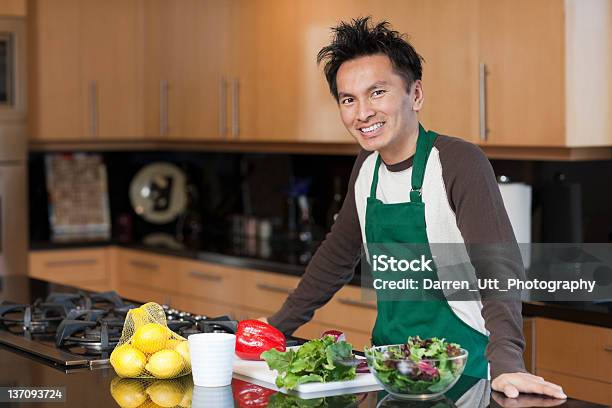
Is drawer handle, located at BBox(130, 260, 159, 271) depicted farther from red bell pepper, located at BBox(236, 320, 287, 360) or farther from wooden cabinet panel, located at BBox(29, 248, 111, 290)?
red bell pepper, located at BBox(236, 320, 287, 360)

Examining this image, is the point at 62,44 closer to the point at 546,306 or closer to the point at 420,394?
the point at 546,306

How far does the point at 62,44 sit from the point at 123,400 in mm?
3859

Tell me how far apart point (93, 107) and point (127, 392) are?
3789 mm

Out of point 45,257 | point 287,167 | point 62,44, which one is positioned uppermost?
point 62,44

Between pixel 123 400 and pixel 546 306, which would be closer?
pixel 123 400

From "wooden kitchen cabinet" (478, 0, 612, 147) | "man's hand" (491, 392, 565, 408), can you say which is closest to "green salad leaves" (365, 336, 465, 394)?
"man's hand" (491, 392, 565, 408)

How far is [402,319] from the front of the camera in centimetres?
252

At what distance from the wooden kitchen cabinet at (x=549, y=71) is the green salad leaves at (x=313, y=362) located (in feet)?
6.13

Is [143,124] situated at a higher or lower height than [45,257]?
higher

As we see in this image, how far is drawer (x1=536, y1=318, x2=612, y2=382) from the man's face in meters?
1.20

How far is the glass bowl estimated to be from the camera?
1.77 metres

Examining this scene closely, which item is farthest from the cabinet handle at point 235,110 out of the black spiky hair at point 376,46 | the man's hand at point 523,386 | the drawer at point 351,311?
the man's hand at point 523,386

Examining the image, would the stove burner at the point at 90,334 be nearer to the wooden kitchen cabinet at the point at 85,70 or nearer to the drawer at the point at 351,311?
the drawer at the point at 351,311

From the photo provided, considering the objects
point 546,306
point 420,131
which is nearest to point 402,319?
point 420,131
